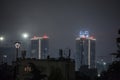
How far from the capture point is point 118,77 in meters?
54.6

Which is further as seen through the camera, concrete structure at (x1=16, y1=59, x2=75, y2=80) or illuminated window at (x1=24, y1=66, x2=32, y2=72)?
illuminated window at (x1=24, y1=66, x2=32, y2=72)

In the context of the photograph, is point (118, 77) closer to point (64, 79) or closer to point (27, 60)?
point (64, 79)

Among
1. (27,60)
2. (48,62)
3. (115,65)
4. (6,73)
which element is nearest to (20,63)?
(27,60)

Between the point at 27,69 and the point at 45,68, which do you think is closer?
the point at 45,68

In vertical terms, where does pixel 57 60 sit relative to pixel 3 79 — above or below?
above

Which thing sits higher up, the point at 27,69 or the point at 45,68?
the point at 45,68

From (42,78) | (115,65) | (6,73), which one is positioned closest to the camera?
(115,65)

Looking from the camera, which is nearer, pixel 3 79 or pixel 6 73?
pixel 3 79

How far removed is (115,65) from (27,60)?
21638 millimetres

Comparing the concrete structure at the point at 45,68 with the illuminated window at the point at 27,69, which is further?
the illuminated window at the point at 27,69

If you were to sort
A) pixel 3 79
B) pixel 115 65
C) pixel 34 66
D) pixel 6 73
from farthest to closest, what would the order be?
pixel 6 73
pixel 3 79
pixel 34 66
pixel 115 65

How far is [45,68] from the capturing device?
216 feet

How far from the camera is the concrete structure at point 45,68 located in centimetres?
6438

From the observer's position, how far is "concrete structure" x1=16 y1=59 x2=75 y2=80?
6438 centimetres
